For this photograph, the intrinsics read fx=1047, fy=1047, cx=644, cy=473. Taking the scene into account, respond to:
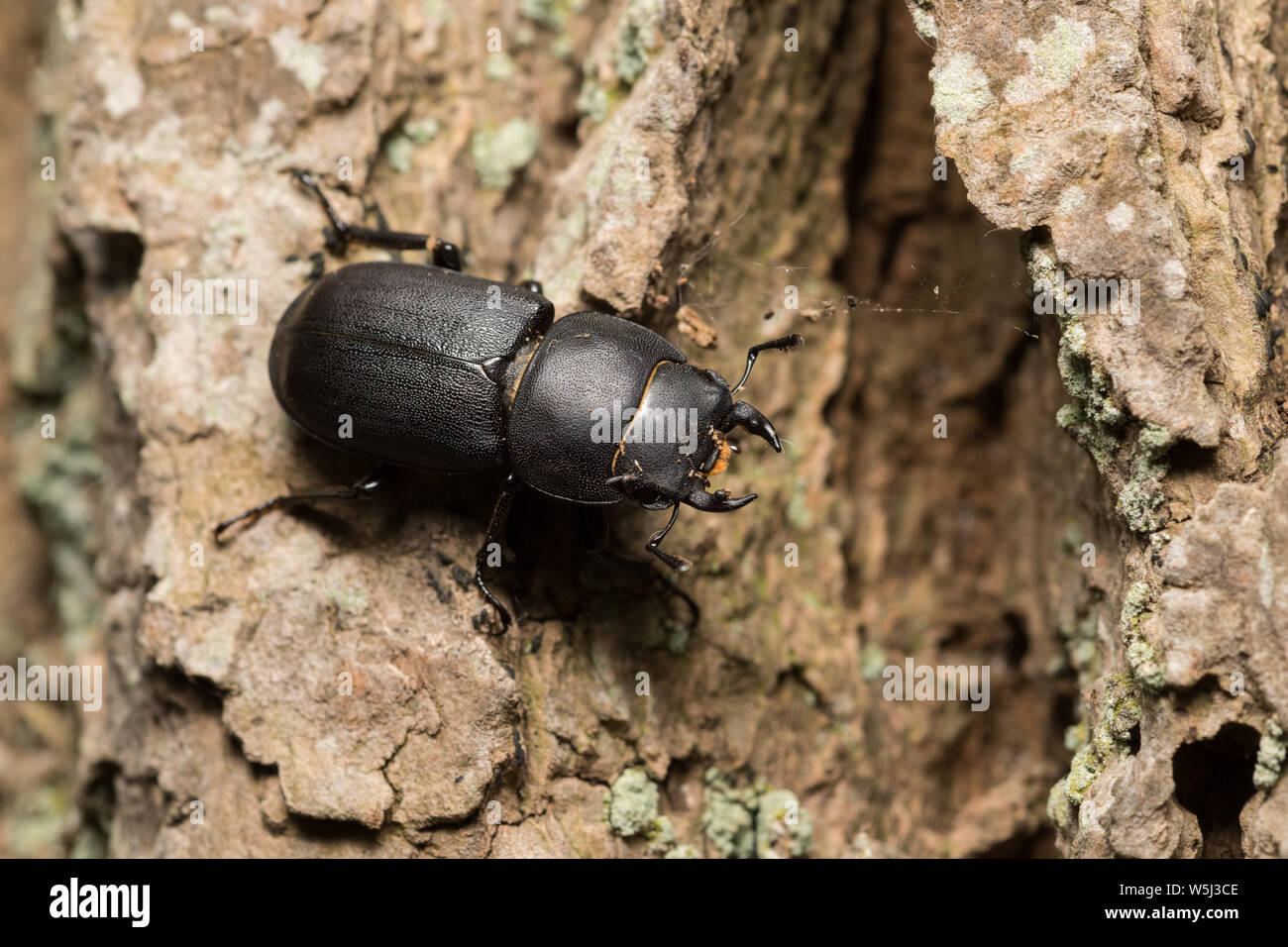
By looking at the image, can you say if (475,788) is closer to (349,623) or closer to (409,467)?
(349,623)

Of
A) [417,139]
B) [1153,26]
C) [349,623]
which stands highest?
[417,139]

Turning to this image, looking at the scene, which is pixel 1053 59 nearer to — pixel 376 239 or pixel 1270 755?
pixel 1270 755

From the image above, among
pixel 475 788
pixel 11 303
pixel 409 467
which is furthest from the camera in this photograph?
pixel 11 303

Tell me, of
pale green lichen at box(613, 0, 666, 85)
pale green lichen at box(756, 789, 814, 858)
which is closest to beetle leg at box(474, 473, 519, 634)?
pale green lichen at box(756, 789, 814, 858)

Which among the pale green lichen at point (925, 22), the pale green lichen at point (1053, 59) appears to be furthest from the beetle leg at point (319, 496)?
the pale green lichen at point (1053, 59)

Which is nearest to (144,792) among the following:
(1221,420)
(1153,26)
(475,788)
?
(475,788)

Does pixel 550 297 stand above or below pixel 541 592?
above

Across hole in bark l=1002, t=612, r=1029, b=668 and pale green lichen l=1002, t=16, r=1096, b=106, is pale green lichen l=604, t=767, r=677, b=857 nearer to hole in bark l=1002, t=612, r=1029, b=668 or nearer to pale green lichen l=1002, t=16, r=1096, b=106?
hole in bark l=1002, t=612, r=1029, b=668

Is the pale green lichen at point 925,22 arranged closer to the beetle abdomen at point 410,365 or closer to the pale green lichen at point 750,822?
the beetle abdomen at point 410,365
